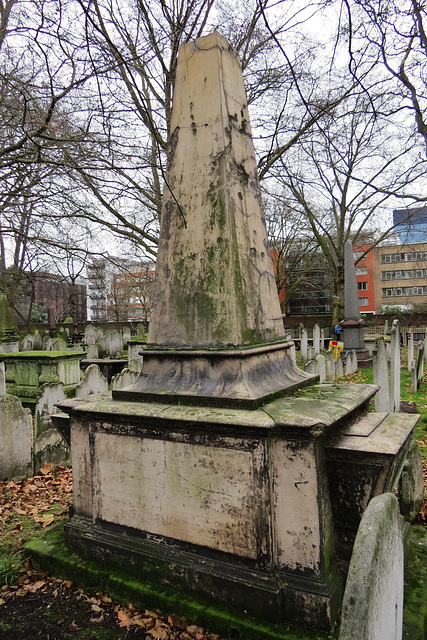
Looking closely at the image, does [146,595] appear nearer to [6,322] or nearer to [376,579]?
[376,579]

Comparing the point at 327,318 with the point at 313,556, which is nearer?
the point at 313,556

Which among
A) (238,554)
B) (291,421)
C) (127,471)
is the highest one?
(291,421)

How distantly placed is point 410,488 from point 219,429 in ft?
6.12

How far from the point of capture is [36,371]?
346 inches

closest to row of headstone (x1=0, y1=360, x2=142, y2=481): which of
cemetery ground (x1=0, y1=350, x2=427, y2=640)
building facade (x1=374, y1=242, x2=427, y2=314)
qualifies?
cemetery ground (x1=0, y1=350, x2=427, y2=640)

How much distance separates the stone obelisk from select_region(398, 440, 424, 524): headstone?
3.34ft

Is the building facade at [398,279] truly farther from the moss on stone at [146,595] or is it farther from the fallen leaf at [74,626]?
the fallen leaf at [74,626]

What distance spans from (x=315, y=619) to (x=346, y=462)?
2.57ft

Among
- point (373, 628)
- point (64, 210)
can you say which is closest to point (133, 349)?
point (64, 210)

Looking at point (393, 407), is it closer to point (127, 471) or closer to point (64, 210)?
point (127, 471)

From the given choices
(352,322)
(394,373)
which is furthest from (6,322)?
(394,373)

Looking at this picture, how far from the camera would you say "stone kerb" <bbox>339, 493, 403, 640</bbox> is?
1066 millimetres

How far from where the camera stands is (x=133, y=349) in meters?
12.6

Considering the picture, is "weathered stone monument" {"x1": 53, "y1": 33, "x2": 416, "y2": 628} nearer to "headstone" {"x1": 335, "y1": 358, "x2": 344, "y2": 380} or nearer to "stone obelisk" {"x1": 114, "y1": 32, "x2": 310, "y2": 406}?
"stone obelisk" {"x1": 114, "y1": 32, "x2": 310, "y2": 406}
